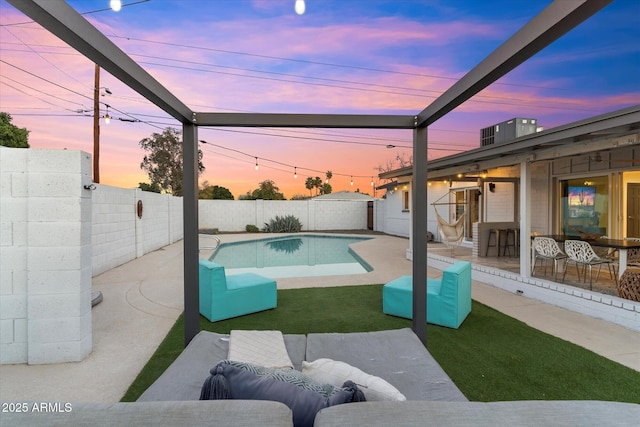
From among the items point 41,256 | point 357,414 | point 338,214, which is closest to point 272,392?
point 357,414

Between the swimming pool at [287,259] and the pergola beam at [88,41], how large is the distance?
498 cm

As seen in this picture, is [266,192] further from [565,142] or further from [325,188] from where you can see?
[565,142]

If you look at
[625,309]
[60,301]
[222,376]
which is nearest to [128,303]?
[60,301]

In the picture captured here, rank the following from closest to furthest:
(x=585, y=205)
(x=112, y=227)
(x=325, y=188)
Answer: (x=585, y=205) < (x=112, y=227) < (x=325, y=188)

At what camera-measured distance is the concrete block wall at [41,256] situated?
2695mm

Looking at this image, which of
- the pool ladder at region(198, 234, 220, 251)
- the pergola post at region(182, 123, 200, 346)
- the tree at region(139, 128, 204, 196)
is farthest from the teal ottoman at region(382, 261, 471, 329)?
the tree at region(139, 128, 204, 196)

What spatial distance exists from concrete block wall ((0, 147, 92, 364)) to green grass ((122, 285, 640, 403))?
0.85 metres

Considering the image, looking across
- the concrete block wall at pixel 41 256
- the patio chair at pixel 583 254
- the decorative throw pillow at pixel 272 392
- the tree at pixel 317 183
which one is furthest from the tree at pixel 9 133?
the tree at pixel 317 183

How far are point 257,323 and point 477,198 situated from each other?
8.27 m

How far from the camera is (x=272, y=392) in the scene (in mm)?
1077

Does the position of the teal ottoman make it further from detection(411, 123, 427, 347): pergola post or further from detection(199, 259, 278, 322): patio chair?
detection(199, 259, 278, 322): patio chair

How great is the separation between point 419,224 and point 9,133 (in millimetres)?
13428

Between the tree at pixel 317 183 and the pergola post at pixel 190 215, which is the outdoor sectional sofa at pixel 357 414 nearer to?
the pergola post at pixel 190 215

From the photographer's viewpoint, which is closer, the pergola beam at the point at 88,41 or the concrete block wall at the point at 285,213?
the pergola beam at the point at 88,41
